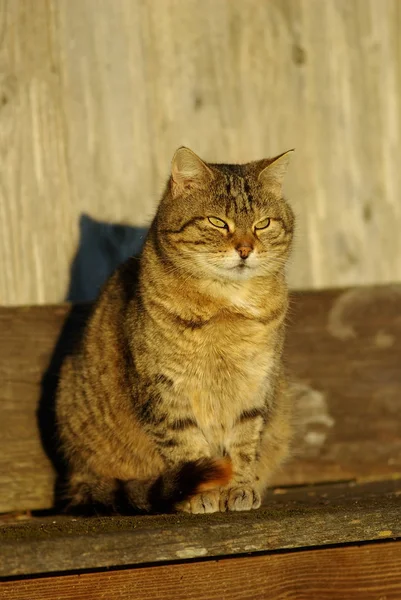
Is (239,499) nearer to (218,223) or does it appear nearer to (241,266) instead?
(241,266)

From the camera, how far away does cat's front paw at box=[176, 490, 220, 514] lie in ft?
9.68

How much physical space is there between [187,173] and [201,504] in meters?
1.07

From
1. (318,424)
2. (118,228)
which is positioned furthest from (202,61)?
(318,424)

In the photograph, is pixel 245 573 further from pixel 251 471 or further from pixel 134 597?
pixel 251 471

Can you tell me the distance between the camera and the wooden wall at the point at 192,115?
3.69 m

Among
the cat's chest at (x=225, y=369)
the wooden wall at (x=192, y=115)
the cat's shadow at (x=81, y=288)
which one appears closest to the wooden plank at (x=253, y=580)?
the cat's chest at (x=225, y=369)

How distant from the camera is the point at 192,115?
3941 millimetres

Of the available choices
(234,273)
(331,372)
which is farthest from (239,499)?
(331,372)

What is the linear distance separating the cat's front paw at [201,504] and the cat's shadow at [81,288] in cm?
70

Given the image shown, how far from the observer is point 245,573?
2.56 metres

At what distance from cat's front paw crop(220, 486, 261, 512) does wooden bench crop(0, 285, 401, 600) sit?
61 millimetres

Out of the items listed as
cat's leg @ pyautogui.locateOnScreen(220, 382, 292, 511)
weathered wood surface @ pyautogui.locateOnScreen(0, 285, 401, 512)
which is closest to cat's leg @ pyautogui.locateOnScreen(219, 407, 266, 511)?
cat's leg @ pyautogui.locateOnScreen(220, 382, 292, 511)

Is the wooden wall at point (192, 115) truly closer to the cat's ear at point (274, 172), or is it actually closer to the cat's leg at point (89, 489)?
the cat's ear at point (274, 172)

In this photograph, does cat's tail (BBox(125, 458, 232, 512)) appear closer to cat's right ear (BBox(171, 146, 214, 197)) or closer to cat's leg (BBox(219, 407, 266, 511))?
cat's leg (BBox(219, 407, 266, 511))
